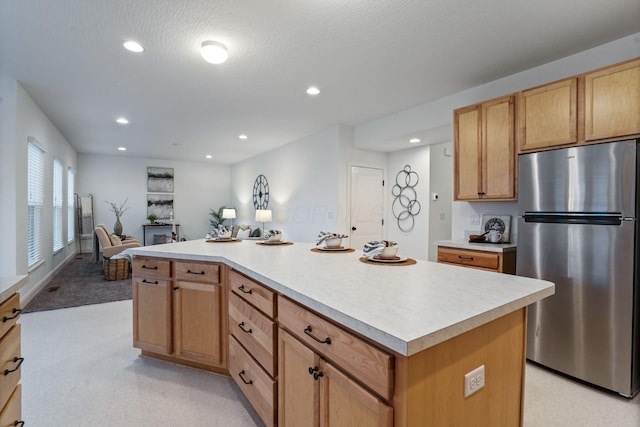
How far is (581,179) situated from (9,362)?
3.31 metres

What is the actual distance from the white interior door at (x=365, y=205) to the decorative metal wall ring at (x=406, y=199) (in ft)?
0.87

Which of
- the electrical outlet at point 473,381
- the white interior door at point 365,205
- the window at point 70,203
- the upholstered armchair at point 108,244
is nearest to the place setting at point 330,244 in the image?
the electrical outlet at point 473,381

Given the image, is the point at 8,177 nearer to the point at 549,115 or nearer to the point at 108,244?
the point at 108,244

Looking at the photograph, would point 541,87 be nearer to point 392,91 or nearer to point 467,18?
point 467,18

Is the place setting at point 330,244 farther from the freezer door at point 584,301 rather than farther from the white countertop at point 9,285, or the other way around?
the white countertop at point 9,285

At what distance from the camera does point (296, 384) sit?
4.16ft

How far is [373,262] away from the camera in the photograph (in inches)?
69.3

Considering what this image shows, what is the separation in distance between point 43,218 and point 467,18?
236 inches

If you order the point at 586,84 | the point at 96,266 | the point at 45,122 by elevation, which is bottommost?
the point at 96,266

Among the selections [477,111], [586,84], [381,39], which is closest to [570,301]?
[586,84]

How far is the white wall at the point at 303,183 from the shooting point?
16.5 feet

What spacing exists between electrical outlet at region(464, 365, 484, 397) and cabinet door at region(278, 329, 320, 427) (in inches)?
19.4

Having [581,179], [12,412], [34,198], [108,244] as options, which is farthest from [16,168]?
[581,179]

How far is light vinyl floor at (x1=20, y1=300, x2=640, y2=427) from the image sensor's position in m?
1.77
